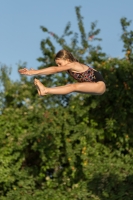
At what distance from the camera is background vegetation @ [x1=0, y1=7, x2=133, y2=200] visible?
9180 millimetres

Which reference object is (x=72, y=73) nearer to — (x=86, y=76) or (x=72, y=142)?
(x=86, y=76)

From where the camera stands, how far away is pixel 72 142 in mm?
9562

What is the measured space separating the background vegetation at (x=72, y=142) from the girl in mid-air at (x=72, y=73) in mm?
4198

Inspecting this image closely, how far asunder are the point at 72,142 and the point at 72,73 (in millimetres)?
4804

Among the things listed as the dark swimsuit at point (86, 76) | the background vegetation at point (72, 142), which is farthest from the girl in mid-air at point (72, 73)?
the background vegetation at point (72, 142)

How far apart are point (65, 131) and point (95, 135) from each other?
2.28ft

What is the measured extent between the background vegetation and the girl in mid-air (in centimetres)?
420

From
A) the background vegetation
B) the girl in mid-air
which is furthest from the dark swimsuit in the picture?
the background vegetation

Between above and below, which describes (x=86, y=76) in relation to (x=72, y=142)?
above

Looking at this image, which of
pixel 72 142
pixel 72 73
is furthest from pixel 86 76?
pixel 72 142

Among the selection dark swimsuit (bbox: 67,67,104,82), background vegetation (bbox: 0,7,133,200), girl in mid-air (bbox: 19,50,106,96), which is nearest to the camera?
girl in mid-air (bbox: 19,50,106,96)

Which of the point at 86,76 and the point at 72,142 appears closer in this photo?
the point at 86,76

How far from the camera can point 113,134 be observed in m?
9.68

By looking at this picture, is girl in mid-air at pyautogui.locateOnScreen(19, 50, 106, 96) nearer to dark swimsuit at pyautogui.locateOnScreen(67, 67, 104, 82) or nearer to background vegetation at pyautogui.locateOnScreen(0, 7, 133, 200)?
dark swimsuit at pyautogui.locateOnScreen(67, 67, 104, 82)
